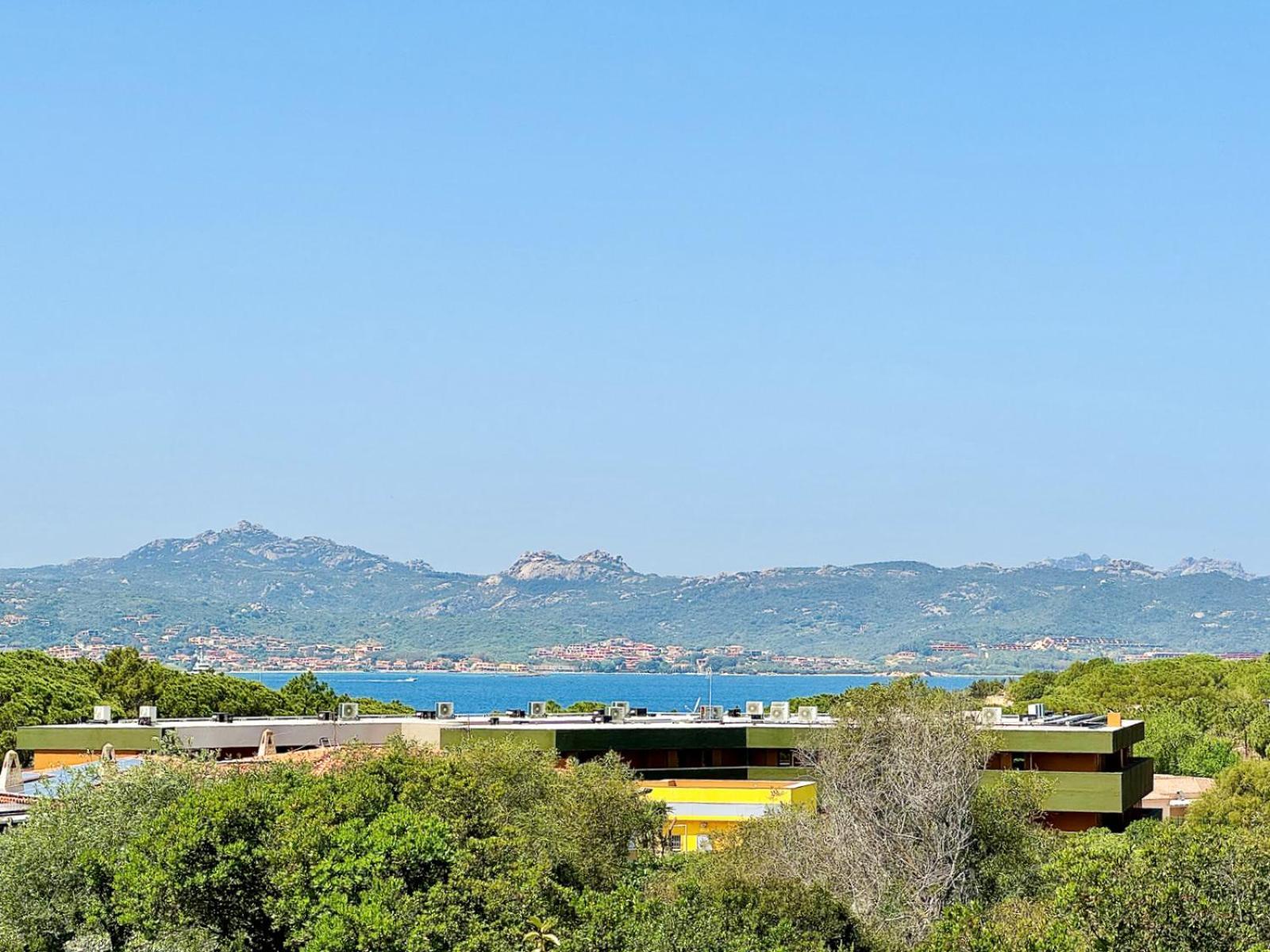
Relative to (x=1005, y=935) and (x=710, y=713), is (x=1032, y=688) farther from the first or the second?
(x=1005, y=935)

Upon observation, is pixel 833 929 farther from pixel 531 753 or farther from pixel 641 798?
pixel 531 753

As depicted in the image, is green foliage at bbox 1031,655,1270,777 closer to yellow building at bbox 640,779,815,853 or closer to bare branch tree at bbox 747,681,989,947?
yellow building at bbox 640,779,815,853

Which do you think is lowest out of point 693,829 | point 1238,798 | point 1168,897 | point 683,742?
point 693,829

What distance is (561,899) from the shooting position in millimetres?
36812

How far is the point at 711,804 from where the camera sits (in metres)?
62.0

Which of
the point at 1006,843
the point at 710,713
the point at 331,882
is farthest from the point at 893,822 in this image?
the point at 710,713

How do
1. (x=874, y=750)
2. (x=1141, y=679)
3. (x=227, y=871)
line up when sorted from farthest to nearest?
(x=1141, y=679) < (x=874, y=750) < (x=227, y=871)

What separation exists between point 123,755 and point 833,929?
43.8 m

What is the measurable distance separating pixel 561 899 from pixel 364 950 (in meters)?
7.78

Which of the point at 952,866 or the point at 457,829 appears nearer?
the point at 457,829

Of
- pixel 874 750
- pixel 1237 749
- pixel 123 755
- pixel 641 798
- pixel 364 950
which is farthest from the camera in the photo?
pixel 1237 749

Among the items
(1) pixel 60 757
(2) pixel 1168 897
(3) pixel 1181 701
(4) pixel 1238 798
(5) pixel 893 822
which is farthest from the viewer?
(3) pixel 1181 701

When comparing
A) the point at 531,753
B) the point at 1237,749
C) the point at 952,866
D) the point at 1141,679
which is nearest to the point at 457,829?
the point at 952,866

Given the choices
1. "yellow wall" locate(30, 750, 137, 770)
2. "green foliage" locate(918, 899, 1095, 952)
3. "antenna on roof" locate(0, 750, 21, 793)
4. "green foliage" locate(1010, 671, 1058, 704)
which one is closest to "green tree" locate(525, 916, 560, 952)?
"green foliage" locate(918, 899, 1095, 952)
